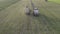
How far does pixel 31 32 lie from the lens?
2.55 meters

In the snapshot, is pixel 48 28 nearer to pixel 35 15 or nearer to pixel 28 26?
pixel 28 26

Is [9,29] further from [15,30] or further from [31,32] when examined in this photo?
[31,32]

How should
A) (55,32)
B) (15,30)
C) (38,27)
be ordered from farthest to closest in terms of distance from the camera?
(38,27) < (15,30) < (55,32)

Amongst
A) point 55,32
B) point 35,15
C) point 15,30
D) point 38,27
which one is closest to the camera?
point 55,32

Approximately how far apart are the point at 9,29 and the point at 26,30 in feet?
1.15

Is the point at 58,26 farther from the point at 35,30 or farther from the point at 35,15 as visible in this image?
the point at 35,15

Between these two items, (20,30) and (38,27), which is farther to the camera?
(38,27)

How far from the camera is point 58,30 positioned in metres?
2.64

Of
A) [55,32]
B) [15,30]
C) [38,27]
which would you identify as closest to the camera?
[55,32]

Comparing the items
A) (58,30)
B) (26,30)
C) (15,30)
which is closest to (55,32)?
(58,30)

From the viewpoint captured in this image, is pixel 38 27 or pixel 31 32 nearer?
pixel 31 32

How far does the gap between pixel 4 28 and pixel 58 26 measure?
1.12m

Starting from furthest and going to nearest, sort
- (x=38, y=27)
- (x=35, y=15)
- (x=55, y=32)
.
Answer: (x=35, y=15) → (x=38, y=27) → (x=55, y=32)

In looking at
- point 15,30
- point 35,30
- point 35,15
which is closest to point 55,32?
point 35,30
